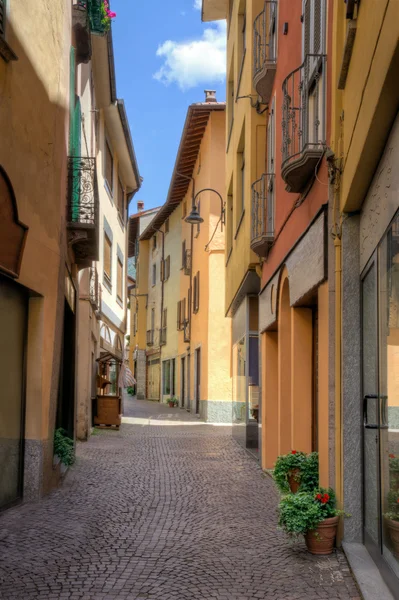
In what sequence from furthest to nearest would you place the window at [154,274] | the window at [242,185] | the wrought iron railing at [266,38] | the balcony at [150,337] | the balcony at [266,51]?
the window at [154,274] → the balcony at [150,337] → the window at [242,185] → the wrought iron railing at [266,38] → the balcony at [266,51]

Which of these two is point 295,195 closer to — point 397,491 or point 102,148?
point 397,491

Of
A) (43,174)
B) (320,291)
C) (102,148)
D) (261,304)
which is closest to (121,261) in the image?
(102,148)

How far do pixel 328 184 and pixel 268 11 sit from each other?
6.52 meters

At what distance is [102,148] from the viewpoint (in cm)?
2091

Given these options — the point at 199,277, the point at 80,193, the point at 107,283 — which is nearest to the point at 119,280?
the point at 199,277

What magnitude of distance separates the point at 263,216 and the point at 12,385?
5.18 meters

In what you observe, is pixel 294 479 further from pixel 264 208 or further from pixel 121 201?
pixel 121 201

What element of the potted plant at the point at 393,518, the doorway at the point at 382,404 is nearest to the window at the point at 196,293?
the doorway at the point at 382,404

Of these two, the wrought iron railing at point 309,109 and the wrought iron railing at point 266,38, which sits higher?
the wrought iron railing at point 266,38

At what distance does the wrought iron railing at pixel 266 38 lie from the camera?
1187cm

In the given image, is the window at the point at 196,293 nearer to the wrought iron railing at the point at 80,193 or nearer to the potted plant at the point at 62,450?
the wrought iron railing at the point at 80,193

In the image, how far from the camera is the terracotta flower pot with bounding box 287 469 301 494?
7938 mm

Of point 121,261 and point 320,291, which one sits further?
point 121,261

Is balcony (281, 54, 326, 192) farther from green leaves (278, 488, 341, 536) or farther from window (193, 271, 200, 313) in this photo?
window (193, 271, 200, 313)
